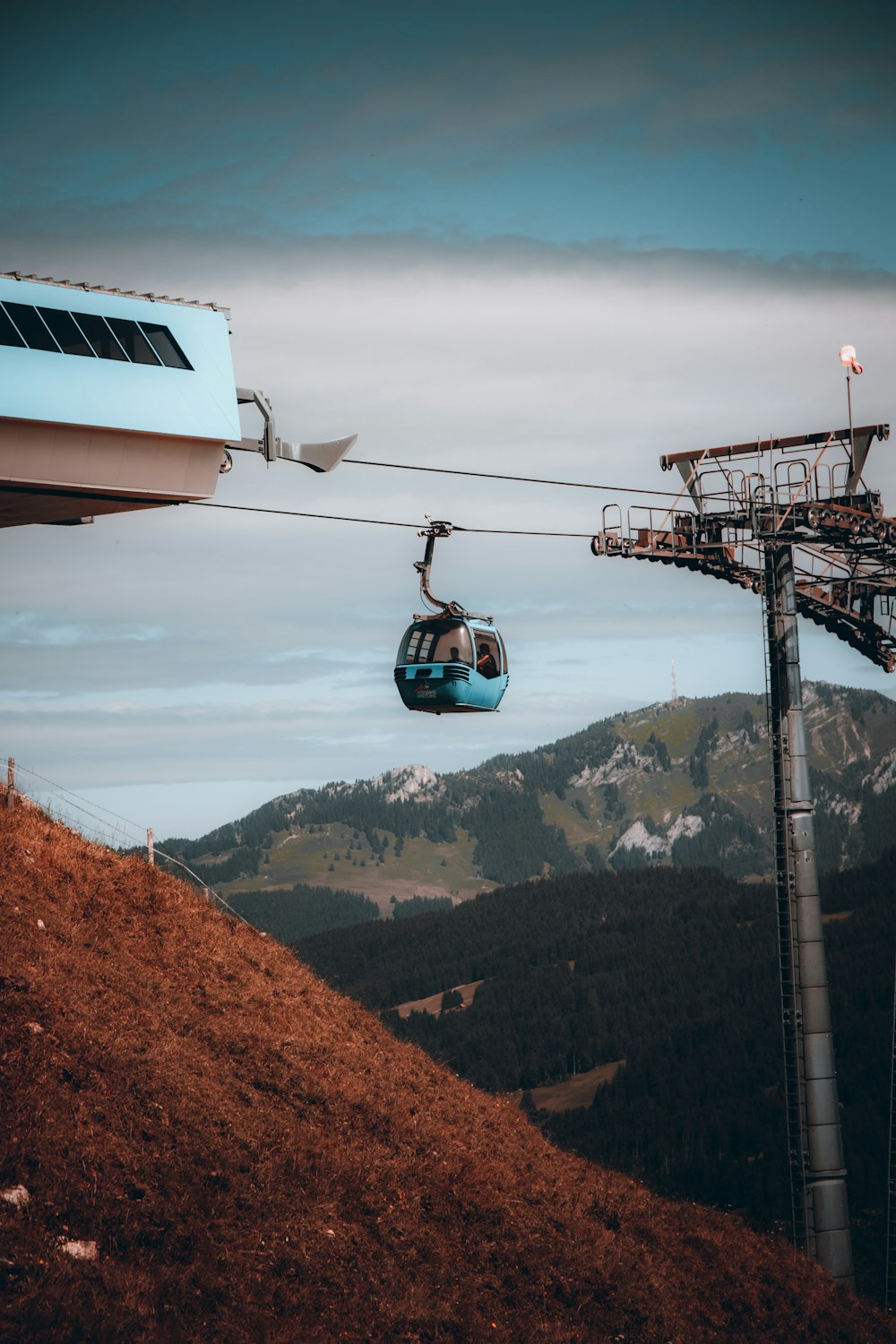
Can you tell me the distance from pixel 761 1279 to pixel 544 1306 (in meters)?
9.67

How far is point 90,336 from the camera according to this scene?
36750 millimetres

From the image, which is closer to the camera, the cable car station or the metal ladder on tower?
the cable car station

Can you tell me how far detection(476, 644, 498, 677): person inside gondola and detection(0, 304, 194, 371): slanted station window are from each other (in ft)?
37.1

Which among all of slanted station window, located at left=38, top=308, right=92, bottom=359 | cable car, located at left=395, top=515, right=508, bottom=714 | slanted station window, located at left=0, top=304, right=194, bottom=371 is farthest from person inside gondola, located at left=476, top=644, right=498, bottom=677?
slanted station window, located at left=38, top=308, right=92, bottom=359

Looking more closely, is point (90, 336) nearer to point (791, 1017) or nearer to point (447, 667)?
point (447, 667)

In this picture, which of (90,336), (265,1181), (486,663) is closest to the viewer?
(265,1181)

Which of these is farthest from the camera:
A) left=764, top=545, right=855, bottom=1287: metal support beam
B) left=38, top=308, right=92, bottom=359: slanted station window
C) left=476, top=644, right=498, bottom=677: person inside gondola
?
left=764, top=545, right=855, bottom=1287: metal support beam

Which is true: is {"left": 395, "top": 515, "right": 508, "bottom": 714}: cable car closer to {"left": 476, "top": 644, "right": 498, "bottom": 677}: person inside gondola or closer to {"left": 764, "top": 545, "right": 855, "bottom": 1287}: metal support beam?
{"left": 476, "top": 644, "right": 498, "bottom": 677}: person inside gondola

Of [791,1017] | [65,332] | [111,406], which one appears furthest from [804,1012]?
[65,332]

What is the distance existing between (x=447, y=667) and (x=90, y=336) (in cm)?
1305

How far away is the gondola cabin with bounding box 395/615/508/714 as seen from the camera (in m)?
36.2

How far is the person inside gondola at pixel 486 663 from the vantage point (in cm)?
3716

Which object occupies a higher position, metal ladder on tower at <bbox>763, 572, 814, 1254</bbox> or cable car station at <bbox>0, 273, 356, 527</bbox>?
cable car station at <bbox>0, 273, 356, 527</bbox>

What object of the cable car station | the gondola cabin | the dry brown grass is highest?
the cable car station
